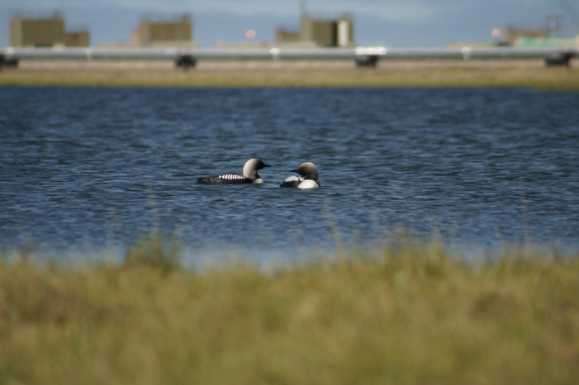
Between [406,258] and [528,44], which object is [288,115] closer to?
[406,258]

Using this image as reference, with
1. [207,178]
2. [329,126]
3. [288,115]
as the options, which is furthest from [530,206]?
[288,115]

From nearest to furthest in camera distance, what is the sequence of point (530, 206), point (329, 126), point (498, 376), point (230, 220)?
point (498, 376) → point (230, 220) → point (530, 206) → point (329, 126)

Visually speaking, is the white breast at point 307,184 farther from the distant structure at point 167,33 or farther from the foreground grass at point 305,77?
the distant structure at point 167,33

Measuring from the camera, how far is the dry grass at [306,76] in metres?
96.1

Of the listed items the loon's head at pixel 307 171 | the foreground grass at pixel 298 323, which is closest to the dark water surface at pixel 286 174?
the loon's head at pixel 307 171

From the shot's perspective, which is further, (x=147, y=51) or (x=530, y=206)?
(x=147, y=51)

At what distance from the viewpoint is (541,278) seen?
11.5 meters

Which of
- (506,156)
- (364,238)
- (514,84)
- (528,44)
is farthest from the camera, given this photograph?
(528,44)

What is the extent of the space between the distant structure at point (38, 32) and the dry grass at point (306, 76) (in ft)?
88.8

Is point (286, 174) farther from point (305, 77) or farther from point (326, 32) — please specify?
point (326, 32)

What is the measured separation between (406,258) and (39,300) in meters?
3.79

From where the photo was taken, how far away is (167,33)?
143500mm

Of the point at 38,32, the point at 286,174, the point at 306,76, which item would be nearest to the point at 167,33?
the point at 38,32

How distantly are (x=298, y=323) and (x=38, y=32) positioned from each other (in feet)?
449
